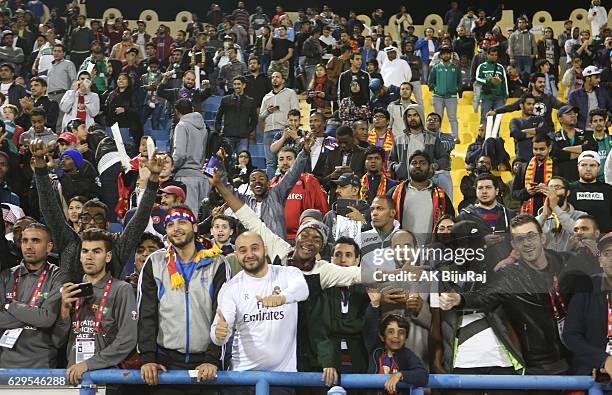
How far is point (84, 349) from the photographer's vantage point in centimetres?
623

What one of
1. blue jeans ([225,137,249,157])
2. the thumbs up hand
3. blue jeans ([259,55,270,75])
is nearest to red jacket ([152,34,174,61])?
blue jeans ([259,55,270,75])

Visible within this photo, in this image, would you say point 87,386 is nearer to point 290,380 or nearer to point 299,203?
point 290,380

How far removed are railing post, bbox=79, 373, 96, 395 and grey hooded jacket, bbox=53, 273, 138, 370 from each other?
0.97 ft

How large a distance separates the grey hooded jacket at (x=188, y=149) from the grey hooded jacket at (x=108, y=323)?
18.6 ft

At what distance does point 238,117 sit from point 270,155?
94 cm

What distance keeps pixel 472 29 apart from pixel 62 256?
1715 centimetres

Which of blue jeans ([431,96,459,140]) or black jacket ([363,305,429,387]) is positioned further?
blue jeans ([431,96,459,140])

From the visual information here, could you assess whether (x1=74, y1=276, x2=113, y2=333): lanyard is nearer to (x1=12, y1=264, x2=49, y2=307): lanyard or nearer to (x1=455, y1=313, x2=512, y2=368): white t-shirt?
(x1=12, y1=264, x2=49, y2=307): lanyard

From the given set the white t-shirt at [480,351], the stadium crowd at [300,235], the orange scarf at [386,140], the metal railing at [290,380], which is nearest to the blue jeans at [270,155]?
the stadium crowd at [300,235]

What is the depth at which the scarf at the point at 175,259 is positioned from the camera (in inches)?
244

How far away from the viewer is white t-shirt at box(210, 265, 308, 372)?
609 cm

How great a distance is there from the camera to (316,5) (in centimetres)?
2834

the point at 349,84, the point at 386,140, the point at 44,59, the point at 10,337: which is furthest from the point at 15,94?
the point at 10,337

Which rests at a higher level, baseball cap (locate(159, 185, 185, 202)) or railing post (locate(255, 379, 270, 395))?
baseball cap (locate(159, 185, 185, 202))
